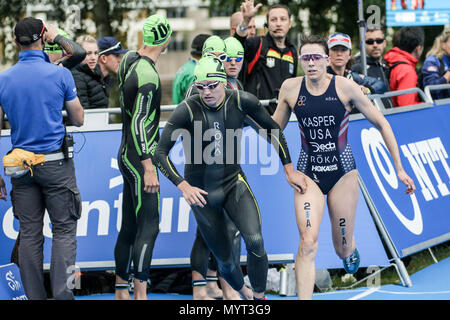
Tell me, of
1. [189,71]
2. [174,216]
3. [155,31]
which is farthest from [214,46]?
[174,216]

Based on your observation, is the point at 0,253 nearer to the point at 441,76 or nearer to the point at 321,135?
the point at 321,135

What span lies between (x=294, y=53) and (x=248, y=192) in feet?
9.81

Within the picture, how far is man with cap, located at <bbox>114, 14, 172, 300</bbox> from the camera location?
648 centimetres

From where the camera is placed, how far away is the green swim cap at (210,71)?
627 cm

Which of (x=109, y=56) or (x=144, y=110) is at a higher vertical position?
(x=109, y=56)

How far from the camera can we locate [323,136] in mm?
6676

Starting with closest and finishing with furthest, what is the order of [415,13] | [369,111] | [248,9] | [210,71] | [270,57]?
[210,71]
[369,111]
[248,9]
[270,57]
[415,13]

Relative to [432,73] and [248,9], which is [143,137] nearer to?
[248,9]

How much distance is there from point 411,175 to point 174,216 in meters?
2.96

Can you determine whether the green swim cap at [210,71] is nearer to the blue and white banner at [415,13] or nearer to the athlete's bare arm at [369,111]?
the athlete's bare arm at [369,111]

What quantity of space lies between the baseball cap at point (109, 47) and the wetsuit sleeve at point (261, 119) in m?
2.82

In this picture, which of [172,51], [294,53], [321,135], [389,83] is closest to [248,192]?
[321,135]

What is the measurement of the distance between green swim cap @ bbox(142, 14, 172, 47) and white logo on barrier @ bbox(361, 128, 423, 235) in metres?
2.85

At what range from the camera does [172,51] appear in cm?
7900
